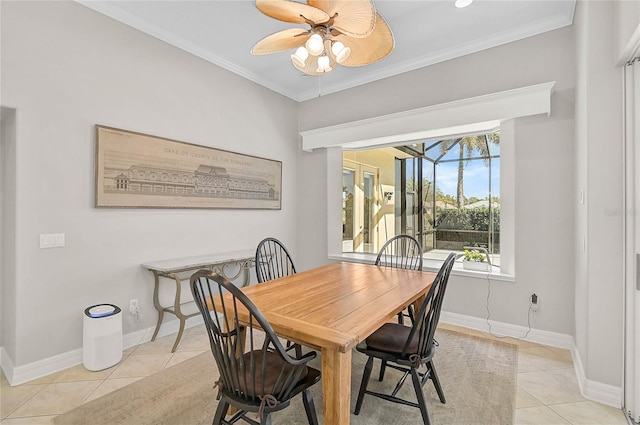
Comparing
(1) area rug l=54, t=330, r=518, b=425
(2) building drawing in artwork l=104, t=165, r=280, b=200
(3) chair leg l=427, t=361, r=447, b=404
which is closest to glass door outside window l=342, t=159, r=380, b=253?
(2) building drawing in artwork l=104, t=165, r=280, b=200

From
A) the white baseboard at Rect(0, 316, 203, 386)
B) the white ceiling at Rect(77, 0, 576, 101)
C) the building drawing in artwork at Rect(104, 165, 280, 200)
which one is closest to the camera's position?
the white baseboard at Rect(0, 316, 203, 386)

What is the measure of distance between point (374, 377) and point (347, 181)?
2.80m

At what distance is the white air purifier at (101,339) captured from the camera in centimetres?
242

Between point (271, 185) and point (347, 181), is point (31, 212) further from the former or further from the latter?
point (347, 181)

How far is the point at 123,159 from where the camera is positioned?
279 centimetres

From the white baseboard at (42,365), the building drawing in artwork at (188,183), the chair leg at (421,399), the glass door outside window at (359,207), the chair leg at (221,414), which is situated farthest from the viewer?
the glass door outside window at (359,207)

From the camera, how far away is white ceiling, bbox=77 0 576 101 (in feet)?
8.77

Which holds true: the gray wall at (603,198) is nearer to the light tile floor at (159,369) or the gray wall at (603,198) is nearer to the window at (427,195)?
the light tile floor at (159,369)

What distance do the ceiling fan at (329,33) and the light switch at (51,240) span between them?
2106 millimetres

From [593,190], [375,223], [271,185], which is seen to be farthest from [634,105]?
[271,185]

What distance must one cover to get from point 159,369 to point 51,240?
1.31 metres

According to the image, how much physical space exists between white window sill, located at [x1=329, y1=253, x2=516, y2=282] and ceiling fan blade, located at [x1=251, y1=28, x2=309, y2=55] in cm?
276

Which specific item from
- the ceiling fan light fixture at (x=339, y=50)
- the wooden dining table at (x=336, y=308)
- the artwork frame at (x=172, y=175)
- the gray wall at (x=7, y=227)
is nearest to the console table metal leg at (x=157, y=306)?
the artwork frame at (x=172, y=175)

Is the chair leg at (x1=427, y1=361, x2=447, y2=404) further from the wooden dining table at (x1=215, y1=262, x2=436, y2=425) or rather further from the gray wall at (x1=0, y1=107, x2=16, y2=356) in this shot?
the gray wall at (x1=0, y1=107, x2=16, y2=356)
